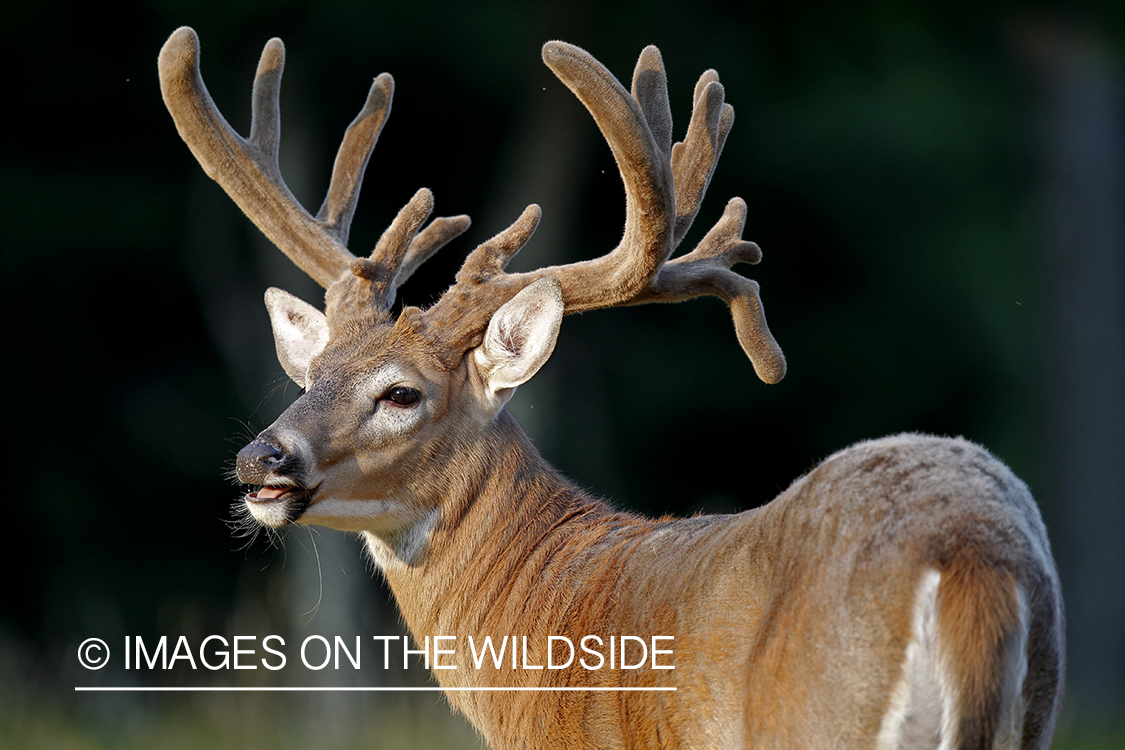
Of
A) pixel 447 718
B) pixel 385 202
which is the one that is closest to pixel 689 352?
pixel 385 202

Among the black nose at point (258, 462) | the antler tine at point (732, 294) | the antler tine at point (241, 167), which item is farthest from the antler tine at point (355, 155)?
the black nose at point (258, 462)

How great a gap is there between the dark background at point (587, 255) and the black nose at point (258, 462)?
5.90 metres

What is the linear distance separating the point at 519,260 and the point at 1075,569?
5.66 meters

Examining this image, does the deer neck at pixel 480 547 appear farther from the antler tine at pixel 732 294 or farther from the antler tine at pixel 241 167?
the antler tine at pixel 241 167

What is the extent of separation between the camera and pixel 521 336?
3.97 m

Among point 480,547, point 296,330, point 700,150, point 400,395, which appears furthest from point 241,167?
point 480,547

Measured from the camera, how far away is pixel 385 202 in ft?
36.0

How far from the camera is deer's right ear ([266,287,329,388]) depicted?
14.8 feet

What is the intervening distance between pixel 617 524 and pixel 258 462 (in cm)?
105

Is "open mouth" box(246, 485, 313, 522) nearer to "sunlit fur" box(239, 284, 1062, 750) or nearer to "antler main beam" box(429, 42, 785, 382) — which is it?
"sunlit fur" box(239, 284, 1062, 750)

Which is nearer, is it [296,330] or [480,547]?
[480,547]

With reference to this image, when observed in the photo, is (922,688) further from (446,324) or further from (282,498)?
(446,324)

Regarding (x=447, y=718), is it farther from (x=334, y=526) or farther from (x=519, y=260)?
(x=519, y=260)

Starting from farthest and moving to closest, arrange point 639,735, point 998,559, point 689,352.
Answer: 1. point 689,352
2. point 639,735
3. point 998,559
